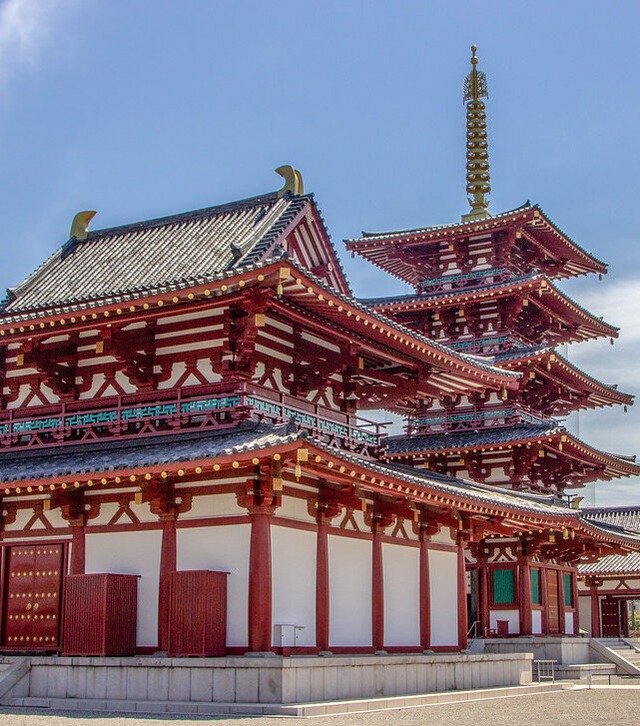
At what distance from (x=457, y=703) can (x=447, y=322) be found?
24.6 metres

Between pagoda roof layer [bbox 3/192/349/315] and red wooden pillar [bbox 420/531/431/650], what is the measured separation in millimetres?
7804

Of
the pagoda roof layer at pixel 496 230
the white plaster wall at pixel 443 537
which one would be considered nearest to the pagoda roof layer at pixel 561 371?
the pagoda roof layer at pixel 496 230

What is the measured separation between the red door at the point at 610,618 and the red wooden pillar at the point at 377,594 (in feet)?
115

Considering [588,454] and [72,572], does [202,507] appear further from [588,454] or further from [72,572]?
[588,454]

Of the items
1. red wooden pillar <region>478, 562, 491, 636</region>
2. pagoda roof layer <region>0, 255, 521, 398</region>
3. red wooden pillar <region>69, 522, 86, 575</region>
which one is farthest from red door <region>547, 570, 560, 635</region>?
red wooden pillar <region>69, 522, 86, 575</region>

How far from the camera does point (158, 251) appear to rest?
30.6 metres

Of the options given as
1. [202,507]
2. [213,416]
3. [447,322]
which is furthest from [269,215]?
[447,322]

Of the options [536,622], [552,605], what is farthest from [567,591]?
[536,622]

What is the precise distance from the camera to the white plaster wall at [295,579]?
78.4ft

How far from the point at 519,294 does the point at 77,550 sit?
25.4m

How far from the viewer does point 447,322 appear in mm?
47750

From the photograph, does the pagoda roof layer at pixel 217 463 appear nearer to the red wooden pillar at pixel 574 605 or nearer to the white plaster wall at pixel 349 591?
the white plaster wall at pixel 349 591

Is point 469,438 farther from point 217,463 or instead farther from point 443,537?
point 217,463

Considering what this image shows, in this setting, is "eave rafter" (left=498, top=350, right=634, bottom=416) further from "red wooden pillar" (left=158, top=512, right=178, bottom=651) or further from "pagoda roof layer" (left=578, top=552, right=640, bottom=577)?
"red wooden pillar" (left=158, top=512, right=178, bottom=651)
